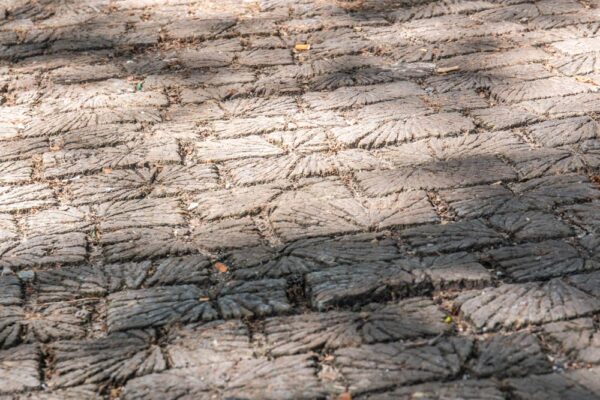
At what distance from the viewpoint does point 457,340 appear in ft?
10.2

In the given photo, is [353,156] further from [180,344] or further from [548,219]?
[180,344]

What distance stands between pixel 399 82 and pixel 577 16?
1.49 meters

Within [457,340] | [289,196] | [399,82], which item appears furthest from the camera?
[399,82]

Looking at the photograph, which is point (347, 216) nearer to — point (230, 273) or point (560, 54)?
point (230, 273)

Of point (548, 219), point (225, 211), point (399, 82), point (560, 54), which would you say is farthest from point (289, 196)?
point (560, 54)

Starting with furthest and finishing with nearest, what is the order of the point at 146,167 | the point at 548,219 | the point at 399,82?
the point at 399,82
the point at 146,167
the point at 548,219

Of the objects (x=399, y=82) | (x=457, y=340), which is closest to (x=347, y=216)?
(x=457, y=340)

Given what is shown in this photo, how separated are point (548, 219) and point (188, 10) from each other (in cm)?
Result: 326

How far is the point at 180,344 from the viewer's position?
3.15 meters

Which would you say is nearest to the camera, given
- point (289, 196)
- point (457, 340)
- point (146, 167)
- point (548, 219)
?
point (457, 340)

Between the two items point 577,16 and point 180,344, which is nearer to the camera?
point 180,344

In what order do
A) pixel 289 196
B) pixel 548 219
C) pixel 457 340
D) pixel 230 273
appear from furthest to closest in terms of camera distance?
1. pixel 289 196
2. pixel 548 219
3. pixel 230 273
4. pixel 457 340

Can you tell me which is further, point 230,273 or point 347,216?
point 347,216

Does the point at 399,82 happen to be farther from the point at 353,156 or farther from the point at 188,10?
the point at 188,10
